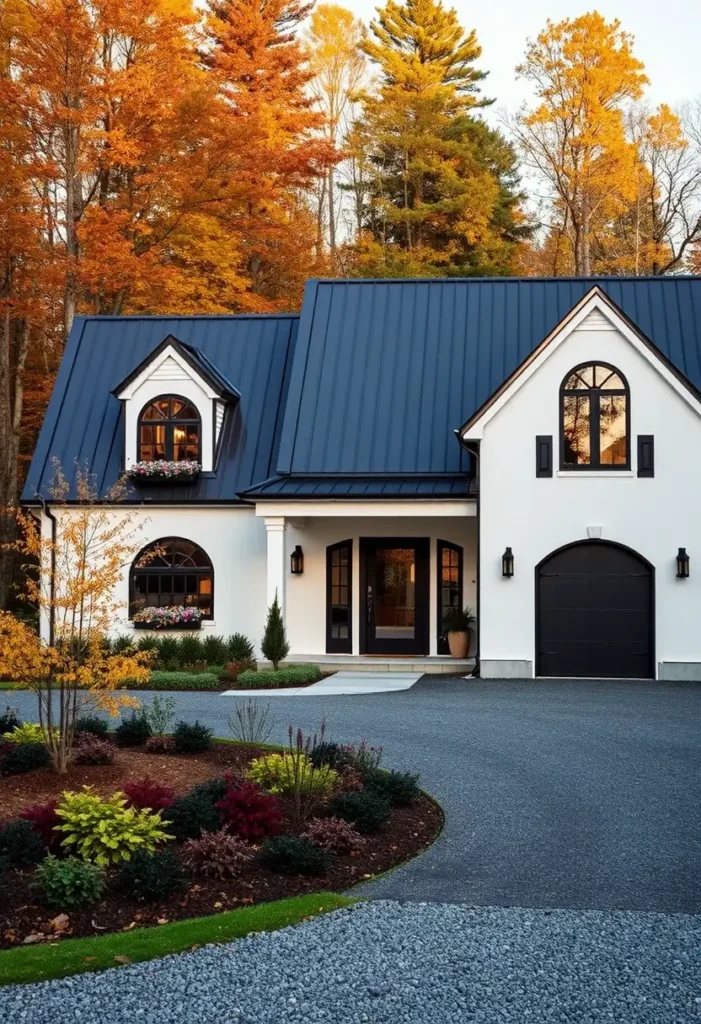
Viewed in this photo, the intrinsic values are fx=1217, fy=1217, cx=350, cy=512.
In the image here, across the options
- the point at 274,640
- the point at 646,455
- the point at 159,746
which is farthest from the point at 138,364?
the point at 159,746

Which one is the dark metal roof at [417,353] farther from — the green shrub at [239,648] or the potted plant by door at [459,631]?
the green shrub at [239,648]

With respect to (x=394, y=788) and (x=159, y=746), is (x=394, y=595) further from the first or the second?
(x=394, y=788)

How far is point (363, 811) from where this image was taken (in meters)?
9.77

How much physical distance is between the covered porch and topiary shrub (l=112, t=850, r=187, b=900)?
15.1 meters

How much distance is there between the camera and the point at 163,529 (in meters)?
23.8

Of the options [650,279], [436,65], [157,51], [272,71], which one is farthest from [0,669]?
[436,65]

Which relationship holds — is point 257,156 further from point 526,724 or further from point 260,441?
point 526,724

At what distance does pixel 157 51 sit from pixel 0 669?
22.8m

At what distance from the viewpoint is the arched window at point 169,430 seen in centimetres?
2423

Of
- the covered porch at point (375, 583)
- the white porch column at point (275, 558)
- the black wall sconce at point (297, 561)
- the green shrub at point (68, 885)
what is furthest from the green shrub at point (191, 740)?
the black wall sconce at point (297, 561)

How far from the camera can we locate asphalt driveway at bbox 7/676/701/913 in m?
8.51

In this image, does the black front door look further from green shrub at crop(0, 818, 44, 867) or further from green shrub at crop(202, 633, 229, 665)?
green shrub at crop(0, 818, 44, 867)

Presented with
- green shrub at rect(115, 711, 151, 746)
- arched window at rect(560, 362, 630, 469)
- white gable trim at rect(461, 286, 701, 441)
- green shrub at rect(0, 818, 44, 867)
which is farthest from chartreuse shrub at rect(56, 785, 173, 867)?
arched window at rect(560, 362, 630, 469)

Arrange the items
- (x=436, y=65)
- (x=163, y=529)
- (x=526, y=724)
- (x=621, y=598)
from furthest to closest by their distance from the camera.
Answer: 1. (x=436, y=65)
2. (x=163, y=529)
3. (x=621, y=598)
4. (x=526, y=724)
